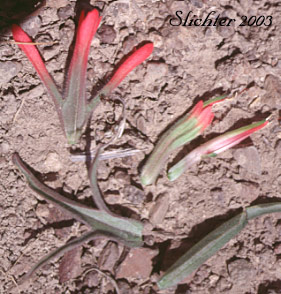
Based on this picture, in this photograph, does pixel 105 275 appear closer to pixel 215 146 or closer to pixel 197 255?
pixel 197 255

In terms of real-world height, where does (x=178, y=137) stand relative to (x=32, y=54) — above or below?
below

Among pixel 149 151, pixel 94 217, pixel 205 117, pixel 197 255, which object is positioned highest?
pixel 205 117

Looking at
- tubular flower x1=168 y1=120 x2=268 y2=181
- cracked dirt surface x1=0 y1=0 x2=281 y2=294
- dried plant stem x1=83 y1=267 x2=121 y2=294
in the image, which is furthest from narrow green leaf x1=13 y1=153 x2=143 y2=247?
tubular flower x1=168 y1=120 x2=268 y2=181

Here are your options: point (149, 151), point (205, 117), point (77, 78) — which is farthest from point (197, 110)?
point (77, 78)

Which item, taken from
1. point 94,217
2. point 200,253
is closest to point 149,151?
point 94,217

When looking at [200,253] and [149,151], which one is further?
[149,151]

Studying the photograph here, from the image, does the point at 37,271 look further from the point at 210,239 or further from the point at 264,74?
the point at 264,74

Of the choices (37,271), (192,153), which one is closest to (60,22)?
(192,153)

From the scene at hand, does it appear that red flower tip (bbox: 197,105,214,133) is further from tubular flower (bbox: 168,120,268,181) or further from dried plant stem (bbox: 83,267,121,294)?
dried plant stem (bbox: 83,267,121,294)
